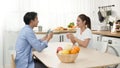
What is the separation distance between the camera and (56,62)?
6.45 ft

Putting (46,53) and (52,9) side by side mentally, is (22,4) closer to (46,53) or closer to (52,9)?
(52,9)

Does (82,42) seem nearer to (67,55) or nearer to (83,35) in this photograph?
(83,35)

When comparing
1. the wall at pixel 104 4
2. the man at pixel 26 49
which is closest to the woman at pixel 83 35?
→ the man at pixel 26 49

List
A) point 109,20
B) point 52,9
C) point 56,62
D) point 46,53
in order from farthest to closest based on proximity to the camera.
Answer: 1. point 52,9
2. point 109,20
3. point 46,53
4. point 56,62

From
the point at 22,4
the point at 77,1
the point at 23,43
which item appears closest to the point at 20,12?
the point at 22,4

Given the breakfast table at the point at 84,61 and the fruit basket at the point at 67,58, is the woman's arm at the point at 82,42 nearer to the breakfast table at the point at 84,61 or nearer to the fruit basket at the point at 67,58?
the breakfast table at the point at 84,61

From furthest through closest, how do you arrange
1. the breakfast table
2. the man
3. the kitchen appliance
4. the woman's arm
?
the kitchen appliance < the woman's arm < the man < the breakfast table

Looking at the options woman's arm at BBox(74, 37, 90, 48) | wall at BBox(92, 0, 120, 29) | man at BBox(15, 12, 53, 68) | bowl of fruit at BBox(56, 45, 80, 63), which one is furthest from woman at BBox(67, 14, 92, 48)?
wall at BBox(92, 0, 120, 29)

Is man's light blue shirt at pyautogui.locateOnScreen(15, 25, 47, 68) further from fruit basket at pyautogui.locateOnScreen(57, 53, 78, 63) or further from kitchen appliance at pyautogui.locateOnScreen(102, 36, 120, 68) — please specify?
kitchen appliance at pyautogui.locateOnScreen(102, 36, 120, 68)

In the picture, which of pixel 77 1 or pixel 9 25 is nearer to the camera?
pixel 9 25

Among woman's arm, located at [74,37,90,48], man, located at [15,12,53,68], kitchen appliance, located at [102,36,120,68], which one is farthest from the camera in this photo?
kitchen appliance, located at [102,36,120,68]

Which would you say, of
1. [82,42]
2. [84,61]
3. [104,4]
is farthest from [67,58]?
[104,4]

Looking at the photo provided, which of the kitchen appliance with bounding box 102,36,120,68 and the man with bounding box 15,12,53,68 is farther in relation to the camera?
the kitchen appliance with bounding box 102,36,120,68

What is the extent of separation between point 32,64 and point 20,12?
2358mm
